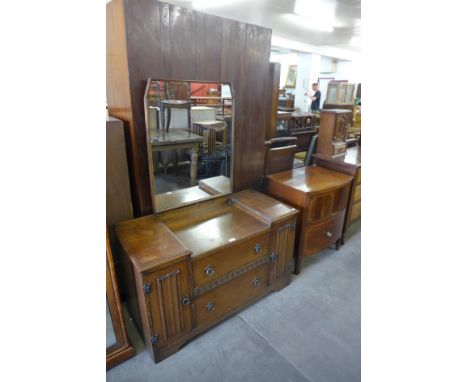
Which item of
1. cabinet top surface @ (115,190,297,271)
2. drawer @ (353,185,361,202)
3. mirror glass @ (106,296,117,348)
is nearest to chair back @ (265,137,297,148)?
cabinet top surface @ (115,190,297,271)

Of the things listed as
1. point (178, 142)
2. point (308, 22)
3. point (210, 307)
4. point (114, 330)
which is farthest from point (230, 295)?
point (308, 22)

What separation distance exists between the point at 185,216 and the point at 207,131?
0.56 metres

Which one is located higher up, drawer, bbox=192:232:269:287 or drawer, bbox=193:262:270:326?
drawer, bbox=192:232:269:287

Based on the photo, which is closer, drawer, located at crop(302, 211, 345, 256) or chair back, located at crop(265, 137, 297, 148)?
drawer, located at crop(302, 211, 345, 256)

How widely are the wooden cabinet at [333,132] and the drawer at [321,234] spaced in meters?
0.59

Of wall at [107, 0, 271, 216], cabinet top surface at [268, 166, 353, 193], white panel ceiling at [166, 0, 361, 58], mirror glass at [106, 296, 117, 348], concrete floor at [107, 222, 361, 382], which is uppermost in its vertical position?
white panel ceiling at [166, 0, 361, 58]

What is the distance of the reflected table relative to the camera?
1.52m

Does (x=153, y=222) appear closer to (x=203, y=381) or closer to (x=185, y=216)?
(x=185, y=216)

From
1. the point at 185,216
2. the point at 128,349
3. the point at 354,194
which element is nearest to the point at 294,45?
the point at 354,194

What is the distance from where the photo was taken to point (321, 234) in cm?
211

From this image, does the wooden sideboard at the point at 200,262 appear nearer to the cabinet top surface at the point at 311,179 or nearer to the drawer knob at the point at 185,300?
the drawer knob at the point at 185,300

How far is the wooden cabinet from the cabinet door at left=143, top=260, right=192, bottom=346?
172 centimetres

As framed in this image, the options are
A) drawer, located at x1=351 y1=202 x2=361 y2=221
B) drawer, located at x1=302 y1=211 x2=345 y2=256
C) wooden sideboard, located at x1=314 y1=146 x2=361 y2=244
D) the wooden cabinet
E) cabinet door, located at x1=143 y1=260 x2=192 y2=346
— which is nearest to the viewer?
cabinet door, located at x1=143 y1=260 x2=192 y2=346

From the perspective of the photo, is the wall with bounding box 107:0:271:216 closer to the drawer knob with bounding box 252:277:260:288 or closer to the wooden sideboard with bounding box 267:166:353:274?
the wooden sideboard with bounding box 267:166:353:274
